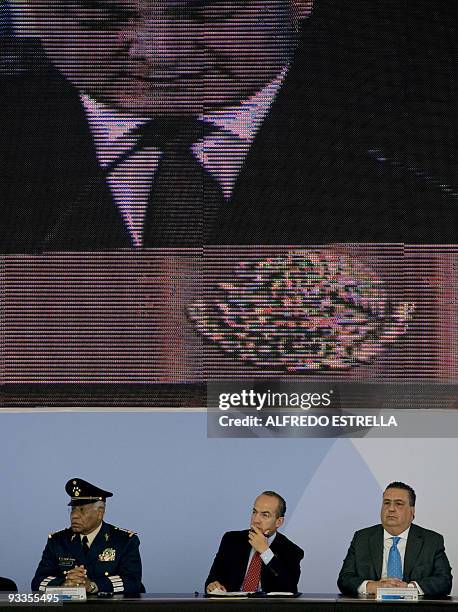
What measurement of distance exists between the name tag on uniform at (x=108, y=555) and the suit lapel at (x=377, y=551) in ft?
4.24

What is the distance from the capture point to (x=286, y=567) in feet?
21.4

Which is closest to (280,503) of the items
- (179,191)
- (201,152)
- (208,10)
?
(179,191)

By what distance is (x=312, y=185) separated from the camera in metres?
7.11

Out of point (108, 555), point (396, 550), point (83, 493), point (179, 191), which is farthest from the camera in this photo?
point (179, 191)

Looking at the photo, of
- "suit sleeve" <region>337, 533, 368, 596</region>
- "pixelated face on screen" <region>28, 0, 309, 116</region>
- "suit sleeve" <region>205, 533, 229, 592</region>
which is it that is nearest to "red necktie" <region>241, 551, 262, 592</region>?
"suit sleeve" <region>205, 533, 229, 592</region>

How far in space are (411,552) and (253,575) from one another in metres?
0.79

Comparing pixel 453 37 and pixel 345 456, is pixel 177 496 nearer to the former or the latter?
pixel 345 456

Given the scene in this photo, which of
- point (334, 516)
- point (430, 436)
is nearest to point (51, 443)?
point (334, 516)

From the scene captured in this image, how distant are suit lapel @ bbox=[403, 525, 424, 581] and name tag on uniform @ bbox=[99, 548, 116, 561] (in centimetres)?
146

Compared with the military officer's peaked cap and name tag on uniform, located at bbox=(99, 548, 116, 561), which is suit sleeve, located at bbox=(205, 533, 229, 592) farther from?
the military officer's peaked cap

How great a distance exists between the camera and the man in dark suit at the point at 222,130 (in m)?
7.09

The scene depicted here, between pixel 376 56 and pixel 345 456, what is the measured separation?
221cm

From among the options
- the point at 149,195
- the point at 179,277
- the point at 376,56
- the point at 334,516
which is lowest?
the point at 334,516

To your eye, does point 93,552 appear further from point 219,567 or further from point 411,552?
point 411,552
